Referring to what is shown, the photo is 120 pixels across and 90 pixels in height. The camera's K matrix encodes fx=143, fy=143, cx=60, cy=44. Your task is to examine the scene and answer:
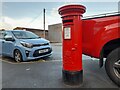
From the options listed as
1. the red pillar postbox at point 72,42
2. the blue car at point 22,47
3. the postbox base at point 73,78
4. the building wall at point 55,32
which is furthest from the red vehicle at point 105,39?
the building wall at point 55,32

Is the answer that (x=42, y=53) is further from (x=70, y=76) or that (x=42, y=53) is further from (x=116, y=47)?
(x=116, y=47)

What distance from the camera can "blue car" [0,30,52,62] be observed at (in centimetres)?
572

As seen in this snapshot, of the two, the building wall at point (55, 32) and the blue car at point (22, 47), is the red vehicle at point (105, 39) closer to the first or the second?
the blue car at point (22, 47)

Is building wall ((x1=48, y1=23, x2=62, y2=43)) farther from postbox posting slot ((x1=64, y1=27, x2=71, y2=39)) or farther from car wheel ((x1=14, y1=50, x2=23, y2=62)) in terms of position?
postbox posting slot ((x1=64, y1=27, x2=71, y2=39))

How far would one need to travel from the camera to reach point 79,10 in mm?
3199

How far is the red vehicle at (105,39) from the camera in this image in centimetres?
313

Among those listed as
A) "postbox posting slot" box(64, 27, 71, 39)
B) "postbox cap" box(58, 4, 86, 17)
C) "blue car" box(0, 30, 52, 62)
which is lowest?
"blue car" box(0, 30, 52, 62)

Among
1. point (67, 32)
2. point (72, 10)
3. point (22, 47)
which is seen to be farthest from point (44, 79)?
point (22, 47)

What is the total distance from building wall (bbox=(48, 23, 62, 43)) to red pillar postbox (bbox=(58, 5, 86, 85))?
21.3m

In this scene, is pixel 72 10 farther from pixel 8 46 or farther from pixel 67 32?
pixel 8 46

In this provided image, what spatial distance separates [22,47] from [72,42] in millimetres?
3056

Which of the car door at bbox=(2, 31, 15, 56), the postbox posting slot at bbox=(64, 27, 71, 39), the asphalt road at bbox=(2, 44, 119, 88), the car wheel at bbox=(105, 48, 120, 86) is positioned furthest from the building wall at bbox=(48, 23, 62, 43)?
the car wheel at bbox=(105, 48, 120, 86)

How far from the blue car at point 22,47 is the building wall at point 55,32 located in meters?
18.1

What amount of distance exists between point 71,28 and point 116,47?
1186mm
